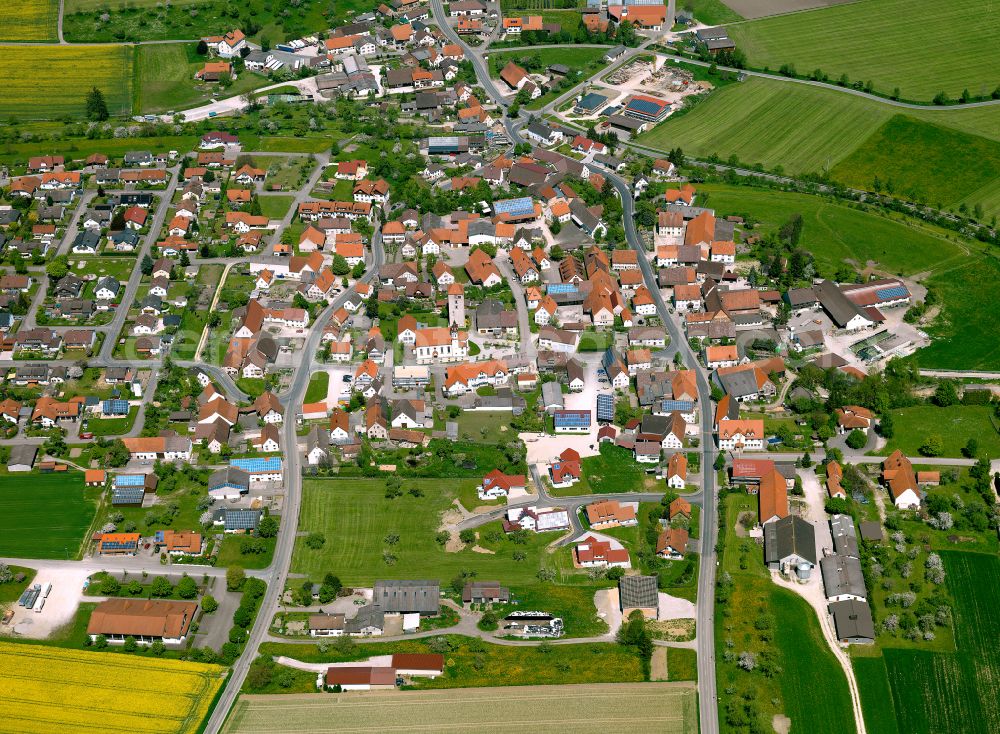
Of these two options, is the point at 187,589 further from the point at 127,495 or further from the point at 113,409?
the point at 113,409

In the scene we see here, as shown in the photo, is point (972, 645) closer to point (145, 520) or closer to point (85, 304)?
point (145, 520)

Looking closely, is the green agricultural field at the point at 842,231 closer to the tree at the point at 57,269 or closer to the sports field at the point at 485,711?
the sports field at the point at 485,711

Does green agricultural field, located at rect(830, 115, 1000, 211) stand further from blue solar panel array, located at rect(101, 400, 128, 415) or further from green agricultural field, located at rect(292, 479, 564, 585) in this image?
blue solar panel array, located at rect(101, 400, 128, 415)

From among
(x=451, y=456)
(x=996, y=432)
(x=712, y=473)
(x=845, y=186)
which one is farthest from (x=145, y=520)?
(x=845, y=186)

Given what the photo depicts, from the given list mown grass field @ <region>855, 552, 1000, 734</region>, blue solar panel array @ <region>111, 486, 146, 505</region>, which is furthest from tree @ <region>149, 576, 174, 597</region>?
mown grass field @ <region>855, 552, 1000, 734</region>

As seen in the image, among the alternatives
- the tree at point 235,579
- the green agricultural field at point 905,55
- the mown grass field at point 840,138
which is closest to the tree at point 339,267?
the tree at point 235,579

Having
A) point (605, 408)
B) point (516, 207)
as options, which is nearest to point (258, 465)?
point (605, 408)
